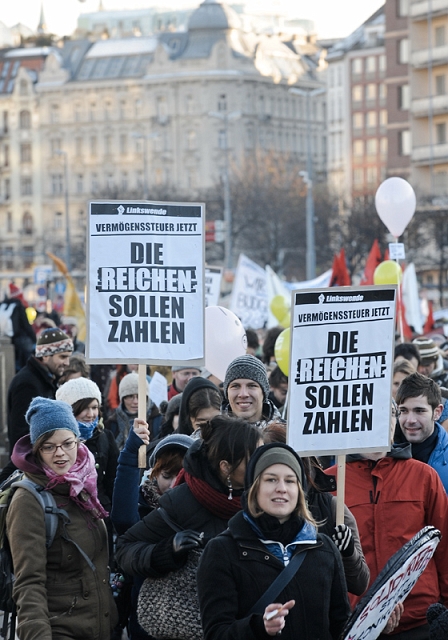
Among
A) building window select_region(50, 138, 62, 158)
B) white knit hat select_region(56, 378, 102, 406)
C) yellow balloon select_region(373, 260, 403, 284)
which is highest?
building window select_region(50, 138, 62, 158)

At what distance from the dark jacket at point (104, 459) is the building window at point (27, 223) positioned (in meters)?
112

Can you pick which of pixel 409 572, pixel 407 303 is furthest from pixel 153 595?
pixel 407 303

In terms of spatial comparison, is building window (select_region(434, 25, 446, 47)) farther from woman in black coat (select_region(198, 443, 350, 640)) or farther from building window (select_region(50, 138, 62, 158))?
woman in black coat (select_region(198, 443, 350, 640))

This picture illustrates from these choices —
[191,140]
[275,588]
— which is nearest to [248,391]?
[275,588]

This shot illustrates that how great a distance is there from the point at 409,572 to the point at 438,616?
0.63m

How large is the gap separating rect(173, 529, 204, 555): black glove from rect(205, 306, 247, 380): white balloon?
3.65 metres

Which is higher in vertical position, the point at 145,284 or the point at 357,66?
the point at 357,66

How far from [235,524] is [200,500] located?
484 mm

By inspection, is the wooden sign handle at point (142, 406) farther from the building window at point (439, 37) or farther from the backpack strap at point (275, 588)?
the building window at point (439, 37)

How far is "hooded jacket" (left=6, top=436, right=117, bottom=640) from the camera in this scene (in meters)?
5.39

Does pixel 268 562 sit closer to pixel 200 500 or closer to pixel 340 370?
pixel 200 500

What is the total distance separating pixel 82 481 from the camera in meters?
5.75

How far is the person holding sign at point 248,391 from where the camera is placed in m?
6.50

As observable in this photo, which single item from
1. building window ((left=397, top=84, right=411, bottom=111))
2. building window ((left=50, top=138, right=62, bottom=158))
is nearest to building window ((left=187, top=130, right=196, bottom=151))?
building window ((left=50, top=138, right=62, bottom=158))
